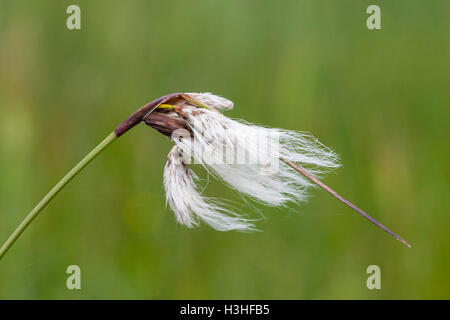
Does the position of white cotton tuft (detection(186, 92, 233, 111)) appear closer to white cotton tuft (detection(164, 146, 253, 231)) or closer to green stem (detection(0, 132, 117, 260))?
white cotton tuft (detection(164, 146, 253, 231))

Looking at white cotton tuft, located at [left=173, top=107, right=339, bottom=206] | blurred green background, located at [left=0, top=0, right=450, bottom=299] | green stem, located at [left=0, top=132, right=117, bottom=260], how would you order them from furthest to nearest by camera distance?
blurred green background, located at [left=0, top=0, right=450, bottom=299] < white cotton tuft, located at [left=173, top=107, right=339, bottom=206] < green stem, located at [left=0, top=132, right=117, bottom=260]

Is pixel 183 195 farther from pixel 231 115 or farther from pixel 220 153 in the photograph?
pixel 231 115

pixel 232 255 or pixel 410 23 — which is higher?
pixel 410 23

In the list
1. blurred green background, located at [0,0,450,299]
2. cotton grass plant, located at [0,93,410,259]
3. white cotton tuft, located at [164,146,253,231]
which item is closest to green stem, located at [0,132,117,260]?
cotton grass plant, located at [0,93,410,259]

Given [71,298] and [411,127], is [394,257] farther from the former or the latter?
[71,298]

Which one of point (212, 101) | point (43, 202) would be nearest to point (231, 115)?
point (212, 101)

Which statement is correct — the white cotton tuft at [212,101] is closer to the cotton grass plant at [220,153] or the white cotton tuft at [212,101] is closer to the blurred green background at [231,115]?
the cotton grass plant at [220,153]

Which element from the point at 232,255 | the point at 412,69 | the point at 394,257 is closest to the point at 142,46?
the point at 232,255

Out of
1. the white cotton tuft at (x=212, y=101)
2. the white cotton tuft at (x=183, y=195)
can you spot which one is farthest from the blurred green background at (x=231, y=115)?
the white cotton tuft at (x=212, y=101)
